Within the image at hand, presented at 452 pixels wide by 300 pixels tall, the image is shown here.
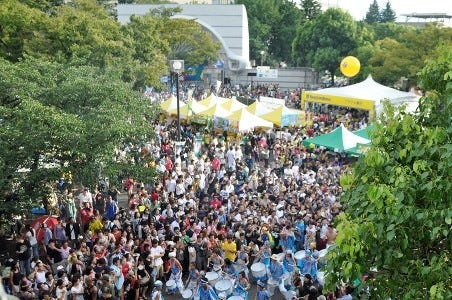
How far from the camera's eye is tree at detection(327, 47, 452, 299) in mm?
4504

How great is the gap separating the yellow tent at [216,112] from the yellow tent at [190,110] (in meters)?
0.53

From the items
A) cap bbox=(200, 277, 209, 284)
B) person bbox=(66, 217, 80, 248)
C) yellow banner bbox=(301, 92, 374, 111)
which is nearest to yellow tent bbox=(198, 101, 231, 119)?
yellow banner bbox=(301, 92, 374, 111)

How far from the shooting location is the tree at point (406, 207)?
4.50 meters

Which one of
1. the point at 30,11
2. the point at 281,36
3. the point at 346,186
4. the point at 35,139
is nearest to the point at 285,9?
the point at 281,36

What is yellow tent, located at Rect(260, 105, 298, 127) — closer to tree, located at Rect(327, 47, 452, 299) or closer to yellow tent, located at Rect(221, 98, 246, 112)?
yellow tent, located at Rect(221, 98, 246, 112)

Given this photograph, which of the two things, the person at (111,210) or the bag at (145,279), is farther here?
the person at (111,210)

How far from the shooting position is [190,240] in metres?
11.4

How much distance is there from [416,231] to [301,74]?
46604 mm

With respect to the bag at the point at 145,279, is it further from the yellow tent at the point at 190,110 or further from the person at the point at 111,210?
the yellow tent at the point at 190,110

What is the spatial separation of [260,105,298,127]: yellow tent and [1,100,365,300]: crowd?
6995 mm

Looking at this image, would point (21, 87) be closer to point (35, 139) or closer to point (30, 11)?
point (35, 139)

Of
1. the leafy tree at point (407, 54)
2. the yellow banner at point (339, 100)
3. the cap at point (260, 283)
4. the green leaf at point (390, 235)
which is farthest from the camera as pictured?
the leafy tree at point (407, 54)

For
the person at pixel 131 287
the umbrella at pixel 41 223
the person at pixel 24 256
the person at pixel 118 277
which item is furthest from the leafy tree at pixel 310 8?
the person at pixel 118 277

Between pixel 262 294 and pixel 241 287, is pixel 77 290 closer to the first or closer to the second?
pixel 241 287
